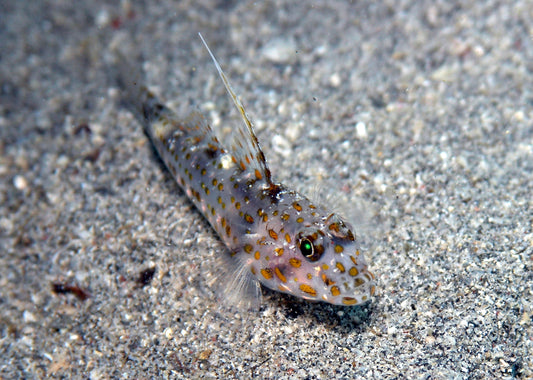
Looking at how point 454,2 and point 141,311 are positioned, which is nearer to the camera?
point 141,311

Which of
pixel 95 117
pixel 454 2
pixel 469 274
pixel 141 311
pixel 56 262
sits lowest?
pixel 469 274

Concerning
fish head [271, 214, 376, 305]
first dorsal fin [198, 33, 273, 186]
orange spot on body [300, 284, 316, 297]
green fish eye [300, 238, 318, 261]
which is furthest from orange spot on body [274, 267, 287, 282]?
first dorsal fin [198, 33, 273, 186]

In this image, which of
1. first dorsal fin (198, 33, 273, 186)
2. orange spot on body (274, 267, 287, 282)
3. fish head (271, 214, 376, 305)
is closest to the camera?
fish head (271, 214, 376, 305)

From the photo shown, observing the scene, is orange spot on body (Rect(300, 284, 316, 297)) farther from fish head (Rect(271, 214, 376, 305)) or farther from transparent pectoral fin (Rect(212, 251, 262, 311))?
transparent pectoral fin (Rect(212, 251, 262, 311))

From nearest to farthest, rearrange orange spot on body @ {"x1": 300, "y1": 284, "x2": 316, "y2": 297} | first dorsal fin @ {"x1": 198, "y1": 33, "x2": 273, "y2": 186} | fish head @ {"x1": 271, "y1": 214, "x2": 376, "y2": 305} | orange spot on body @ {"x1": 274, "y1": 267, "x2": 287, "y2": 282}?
fish head @ {"x1": 271, "y1": 214, "x2": 376, "y2": 305}, orange spot on body @ {"x1": 300, "y1": 284, "x2": 316, "y2": 297}, orange spot on body @ {"x1": 274, "y1": 267, "x2": 287, "y2": 282}, first dorsal fin @ {"x1": 198, "y1": 33, "x2": 273, "y2": 186}

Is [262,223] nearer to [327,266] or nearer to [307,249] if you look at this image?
[307,249]

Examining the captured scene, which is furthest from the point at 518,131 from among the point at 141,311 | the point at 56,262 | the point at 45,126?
the point at 45,126

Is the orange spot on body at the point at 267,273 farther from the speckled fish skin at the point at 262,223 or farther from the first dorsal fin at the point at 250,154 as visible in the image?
the first dorsal fin at the point at 250,154

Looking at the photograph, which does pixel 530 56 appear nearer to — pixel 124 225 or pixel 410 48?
pixel 410 48
